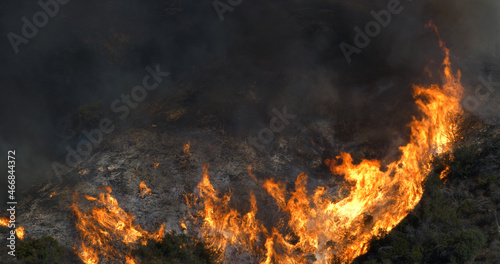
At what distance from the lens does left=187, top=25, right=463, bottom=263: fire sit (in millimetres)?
15906

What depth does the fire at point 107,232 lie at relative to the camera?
47.8 feet

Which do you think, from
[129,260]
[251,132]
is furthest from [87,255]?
[251,132]

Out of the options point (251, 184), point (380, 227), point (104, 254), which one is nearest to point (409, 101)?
point (380, 227)

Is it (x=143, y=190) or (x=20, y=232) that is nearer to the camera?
(x=20, y=232)

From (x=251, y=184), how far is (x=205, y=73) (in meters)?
8.12

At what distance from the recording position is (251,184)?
1786cm
